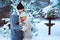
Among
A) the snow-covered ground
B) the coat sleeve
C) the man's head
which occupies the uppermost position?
the man's head

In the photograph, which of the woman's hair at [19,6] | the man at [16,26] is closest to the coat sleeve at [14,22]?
the man at [16,26]

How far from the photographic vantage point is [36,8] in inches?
53.2

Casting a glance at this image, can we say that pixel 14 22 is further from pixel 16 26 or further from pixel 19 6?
pixel 19 6

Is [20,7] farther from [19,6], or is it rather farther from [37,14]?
[37,14]

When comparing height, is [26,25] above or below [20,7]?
below

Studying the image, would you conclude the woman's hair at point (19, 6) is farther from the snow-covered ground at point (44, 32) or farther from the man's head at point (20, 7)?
the snow-covered ground at point (44, 32)

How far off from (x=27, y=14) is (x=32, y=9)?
0.25ft

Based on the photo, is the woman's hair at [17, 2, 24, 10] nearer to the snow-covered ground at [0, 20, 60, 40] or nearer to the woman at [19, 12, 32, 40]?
the woman at [19, 12, 32, 40]

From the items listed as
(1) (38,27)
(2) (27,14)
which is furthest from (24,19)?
(1) (38,27)

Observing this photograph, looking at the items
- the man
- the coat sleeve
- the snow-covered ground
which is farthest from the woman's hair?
the snow-covered ground

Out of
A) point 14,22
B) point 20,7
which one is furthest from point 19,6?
point 14,22

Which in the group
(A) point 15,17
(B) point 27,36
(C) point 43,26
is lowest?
(B) point 27,36

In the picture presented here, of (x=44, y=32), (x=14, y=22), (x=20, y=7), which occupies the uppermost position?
(x=20, y=7)

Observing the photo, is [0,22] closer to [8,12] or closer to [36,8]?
[8,12]
